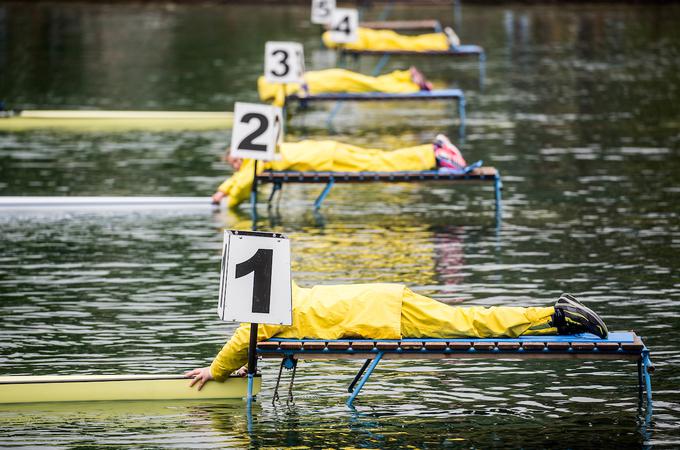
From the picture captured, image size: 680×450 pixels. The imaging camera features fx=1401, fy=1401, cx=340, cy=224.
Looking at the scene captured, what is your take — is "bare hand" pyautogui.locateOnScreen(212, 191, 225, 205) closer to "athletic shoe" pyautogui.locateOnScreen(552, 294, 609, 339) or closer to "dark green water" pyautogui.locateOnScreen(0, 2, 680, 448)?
"dark green water" pyautogui.locateOnScreen(0, 2, 680, 448)

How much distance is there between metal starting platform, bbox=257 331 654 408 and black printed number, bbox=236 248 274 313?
1.43 ft

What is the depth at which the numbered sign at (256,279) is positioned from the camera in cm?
948

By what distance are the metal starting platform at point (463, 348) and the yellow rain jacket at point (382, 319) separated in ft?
0.26

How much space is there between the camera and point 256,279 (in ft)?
31.4

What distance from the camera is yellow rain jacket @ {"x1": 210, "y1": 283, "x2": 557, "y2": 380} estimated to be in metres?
9.93

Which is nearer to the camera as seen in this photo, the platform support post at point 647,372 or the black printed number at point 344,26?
the platform support post at point 647,372

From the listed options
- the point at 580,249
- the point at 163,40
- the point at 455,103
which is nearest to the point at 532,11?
the point at 163,40

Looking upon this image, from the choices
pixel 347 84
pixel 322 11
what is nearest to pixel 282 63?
pixel 347 84

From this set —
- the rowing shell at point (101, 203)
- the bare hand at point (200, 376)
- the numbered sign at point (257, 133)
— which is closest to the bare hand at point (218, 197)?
the rowing shell at point (101, 203)

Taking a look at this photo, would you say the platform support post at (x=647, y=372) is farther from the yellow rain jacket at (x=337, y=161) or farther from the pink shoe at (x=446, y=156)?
the yellow rain jacket at (x=337, y=161)

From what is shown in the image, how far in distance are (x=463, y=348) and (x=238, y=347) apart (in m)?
1.58

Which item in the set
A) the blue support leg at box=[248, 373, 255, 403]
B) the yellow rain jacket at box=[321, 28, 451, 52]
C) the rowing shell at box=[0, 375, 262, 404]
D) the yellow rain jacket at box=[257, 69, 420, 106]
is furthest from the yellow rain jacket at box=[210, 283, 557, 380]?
the yellow rain jacket at box=[321, 28, 451, 52]

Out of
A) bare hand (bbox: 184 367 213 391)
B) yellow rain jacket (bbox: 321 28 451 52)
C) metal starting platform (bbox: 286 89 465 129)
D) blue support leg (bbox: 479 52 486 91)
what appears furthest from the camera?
blue support leg (bbox: 479 52 486 91)

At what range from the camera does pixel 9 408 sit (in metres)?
10.2
